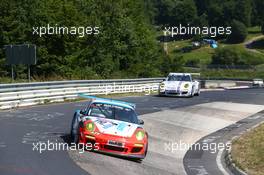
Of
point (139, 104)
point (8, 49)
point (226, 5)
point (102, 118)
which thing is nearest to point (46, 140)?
point (102, 118)

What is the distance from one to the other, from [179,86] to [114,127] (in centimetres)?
1772

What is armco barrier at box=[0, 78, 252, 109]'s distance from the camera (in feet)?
70.8

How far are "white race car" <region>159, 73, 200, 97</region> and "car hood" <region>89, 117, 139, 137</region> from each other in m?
17.1

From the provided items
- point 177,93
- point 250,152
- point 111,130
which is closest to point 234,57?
point 177,93

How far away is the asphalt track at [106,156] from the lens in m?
10.8

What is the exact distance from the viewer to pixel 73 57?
43.1 metres

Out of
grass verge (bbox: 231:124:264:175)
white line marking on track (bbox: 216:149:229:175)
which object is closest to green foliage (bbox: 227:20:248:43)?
grass verge (bbox: 231:124:264:175)

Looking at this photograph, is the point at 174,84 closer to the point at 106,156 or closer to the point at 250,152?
the point at 250,152

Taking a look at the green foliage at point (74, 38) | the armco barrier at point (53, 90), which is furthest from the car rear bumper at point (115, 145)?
the green foliage at point (74, 38)

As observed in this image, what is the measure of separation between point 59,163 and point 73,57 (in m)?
32.5

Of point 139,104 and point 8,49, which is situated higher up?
point 8,49

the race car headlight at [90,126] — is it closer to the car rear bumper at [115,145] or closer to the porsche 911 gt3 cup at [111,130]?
the porsche 911 gt3 cup at [111,130]

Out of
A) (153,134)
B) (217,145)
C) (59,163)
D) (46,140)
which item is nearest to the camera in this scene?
(59,163)

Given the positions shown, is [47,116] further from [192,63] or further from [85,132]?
[192,63]
